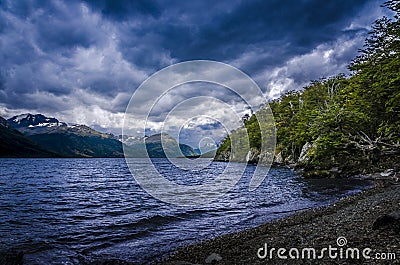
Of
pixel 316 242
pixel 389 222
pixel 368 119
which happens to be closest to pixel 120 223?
pixel 316 242

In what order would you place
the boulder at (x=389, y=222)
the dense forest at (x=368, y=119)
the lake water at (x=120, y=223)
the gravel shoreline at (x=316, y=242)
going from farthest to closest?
1. the dense forest at (x=368, y=119)
2. the lake water at (x=120, y=223)
3. the boulder at (x=389, y=222)
4. the gravel shoreline at (x=316, y=242)

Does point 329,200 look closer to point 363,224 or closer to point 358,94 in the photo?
point 363,224

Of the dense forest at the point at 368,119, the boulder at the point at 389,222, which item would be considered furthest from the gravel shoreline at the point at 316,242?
the dense forest at the point at 368,119

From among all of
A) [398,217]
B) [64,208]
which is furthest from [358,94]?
[64,208]

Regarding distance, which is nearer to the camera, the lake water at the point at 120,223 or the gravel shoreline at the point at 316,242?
the gravel shoreline at the point at 316,242

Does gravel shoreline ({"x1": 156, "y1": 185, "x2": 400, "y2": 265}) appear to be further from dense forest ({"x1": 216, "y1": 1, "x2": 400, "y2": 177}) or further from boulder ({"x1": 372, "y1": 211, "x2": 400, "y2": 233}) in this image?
dense forest ({"x1": 216, "y1": 1, "x2": 400, "y2": 177})

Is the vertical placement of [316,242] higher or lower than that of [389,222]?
lower

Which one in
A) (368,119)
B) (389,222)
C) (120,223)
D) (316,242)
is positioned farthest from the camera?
(368,119)

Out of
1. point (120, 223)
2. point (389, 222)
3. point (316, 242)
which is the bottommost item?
point (120, 223)

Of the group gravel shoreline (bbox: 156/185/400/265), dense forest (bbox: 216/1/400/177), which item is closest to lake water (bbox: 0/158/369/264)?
gravel shoreline (bbox: 156/185/400/265)

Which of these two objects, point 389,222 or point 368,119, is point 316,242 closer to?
point 389,222

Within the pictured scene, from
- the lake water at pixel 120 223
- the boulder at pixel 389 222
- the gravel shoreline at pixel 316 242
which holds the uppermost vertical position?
the boulder at pixel 389 222

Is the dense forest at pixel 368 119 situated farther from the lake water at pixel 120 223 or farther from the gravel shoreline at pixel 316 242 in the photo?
the gravel shoreline at pixel 316 242

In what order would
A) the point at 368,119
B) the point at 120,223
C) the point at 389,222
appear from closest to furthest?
the point at 389,222 < the point at 120,223 < the point at 368,119
